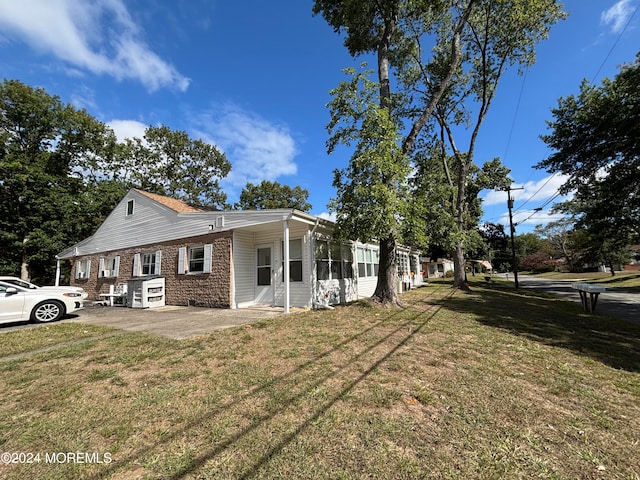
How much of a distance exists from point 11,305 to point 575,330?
1479 centimetres

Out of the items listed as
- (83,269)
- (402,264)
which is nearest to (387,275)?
(402,264)

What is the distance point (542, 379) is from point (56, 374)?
6.92 m

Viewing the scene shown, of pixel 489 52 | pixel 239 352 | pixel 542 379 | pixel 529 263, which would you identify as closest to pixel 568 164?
pixel 489 52

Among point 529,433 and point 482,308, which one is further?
point 482,308

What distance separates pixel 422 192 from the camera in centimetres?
1066

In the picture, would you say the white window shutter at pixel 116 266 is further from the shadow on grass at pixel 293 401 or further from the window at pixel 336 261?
the shadow on grass at pixel 293 401

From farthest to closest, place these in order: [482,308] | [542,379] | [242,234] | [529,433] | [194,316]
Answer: [242,234] → [482,308] → [194,316] → [542,379] → [529,433]

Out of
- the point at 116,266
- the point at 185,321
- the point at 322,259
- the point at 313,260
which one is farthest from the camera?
the point at 116,266

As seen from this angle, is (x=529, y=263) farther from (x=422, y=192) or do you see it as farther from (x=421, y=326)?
(x=421, y=326)

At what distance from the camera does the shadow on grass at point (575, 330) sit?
4844 millimetres

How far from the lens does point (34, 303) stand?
814 cm

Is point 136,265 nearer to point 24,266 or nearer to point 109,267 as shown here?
point 109,267

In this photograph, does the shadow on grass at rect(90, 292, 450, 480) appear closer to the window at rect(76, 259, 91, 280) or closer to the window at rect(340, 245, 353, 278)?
the window at rect(340, 245, 353, 278)

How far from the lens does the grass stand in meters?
2.17
